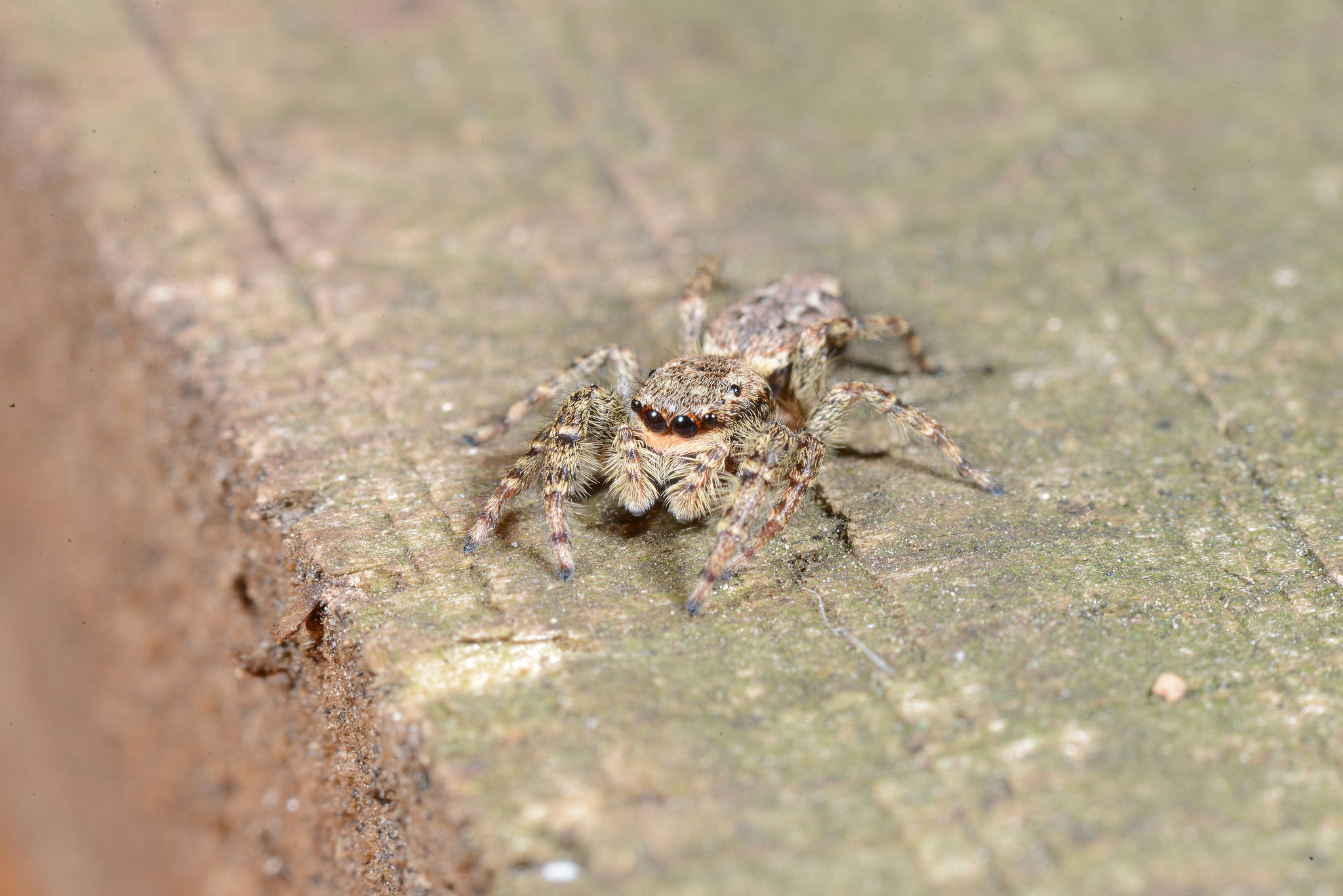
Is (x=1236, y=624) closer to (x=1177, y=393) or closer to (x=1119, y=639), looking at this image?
(x=1119, y=639)

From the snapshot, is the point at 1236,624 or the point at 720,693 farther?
the point at 1236,624

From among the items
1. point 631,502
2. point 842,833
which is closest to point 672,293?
point 631,502

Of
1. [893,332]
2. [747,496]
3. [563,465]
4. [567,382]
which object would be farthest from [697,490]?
[893,332]

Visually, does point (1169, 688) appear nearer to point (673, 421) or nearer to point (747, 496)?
point (747, 496)

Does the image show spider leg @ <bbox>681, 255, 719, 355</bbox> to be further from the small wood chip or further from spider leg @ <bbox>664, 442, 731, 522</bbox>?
the small wood chip

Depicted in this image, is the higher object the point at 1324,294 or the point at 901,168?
the point at 901,168

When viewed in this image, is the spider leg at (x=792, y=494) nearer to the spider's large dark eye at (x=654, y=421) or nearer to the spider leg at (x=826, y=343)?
the spider's large dark eye at (x=654, y=421)

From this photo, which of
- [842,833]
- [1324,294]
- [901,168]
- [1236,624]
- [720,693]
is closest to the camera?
[842,833]
